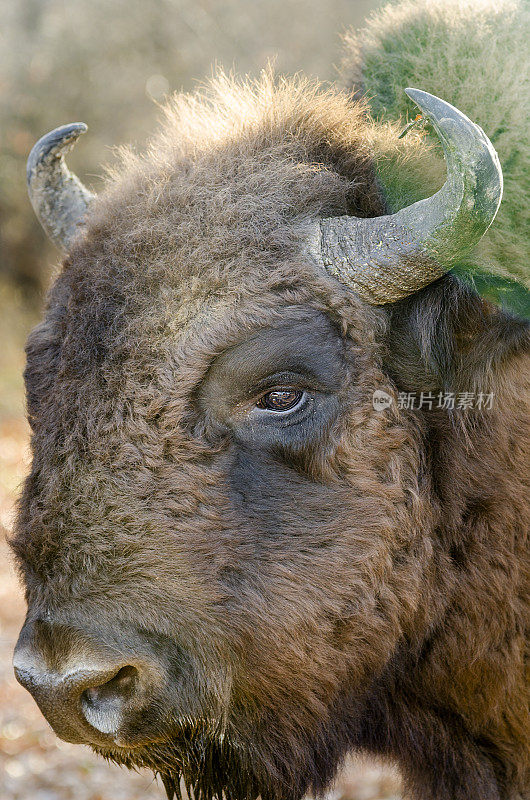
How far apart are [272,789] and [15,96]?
18.3 m

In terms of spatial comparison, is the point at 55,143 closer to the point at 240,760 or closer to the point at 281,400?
the point at 281,400

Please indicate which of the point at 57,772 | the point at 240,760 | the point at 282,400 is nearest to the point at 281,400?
the point at 282,400

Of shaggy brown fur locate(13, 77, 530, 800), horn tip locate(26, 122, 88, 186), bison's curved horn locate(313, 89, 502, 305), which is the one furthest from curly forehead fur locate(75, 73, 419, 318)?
horn tip locate(26, 122, 88, 186)

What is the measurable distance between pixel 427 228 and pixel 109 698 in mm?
2082

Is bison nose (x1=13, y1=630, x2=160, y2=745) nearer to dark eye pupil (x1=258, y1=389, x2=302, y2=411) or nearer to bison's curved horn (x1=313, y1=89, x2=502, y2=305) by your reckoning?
dark eye pupil (x1=258, y1=389, x2=302, y2=411)

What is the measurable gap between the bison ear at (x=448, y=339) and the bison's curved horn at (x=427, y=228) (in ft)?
0.36

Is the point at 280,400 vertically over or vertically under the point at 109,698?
over

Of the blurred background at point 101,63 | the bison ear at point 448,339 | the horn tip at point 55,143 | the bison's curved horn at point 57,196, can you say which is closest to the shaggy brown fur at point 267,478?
the bison ear at point 448,339

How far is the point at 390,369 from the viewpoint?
3.14 meters

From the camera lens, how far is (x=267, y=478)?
117 inches

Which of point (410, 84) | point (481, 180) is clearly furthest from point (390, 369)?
point (410, 84)

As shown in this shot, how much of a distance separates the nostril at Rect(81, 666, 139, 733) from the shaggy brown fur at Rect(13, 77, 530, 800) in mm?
162

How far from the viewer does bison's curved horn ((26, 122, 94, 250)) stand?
412 cm

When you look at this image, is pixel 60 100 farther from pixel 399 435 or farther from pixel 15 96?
pixel 399 435
